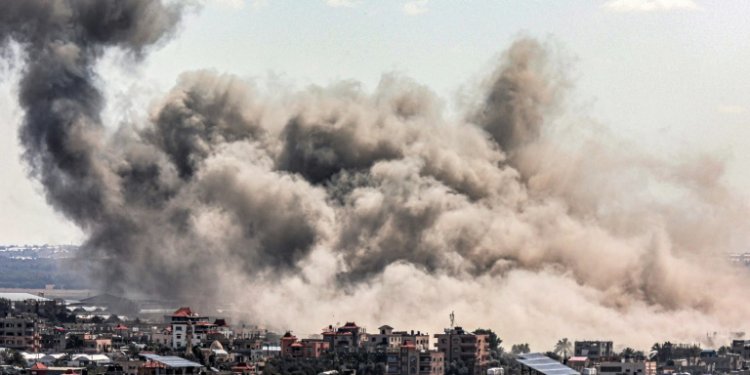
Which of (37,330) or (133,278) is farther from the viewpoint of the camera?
(133,278)

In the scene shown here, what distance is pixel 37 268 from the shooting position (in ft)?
487

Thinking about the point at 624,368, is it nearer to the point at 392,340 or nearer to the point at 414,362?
the point at 414,362

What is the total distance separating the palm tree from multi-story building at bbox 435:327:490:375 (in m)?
3.20

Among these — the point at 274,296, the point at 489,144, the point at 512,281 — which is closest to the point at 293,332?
the point at 274,296

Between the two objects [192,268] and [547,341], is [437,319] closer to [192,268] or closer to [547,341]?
[547,341]

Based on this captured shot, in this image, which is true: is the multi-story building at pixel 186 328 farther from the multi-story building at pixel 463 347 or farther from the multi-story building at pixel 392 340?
the multi-story building at pixel 463 347

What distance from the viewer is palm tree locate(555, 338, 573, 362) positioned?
6636cm

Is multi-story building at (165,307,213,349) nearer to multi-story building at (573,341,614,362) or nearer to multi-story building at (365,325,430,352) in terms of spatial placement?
multi-story building at (365,325,430,352)

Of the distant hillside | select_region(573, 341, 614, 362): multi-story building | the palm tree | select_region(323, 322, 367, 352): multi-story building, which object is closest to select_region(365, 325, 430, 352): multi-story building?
select_region(323, 322, 367, 352): multi-story building

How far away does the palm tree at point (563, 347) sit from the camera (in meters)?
66.4

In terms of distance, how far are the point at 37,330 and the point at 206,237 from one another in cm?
1020

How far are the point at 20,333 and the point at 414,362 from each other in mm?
14776

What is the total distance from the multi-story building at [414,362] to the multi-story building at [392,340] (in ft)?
4.21

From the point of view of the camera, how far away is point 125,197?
258 ft
